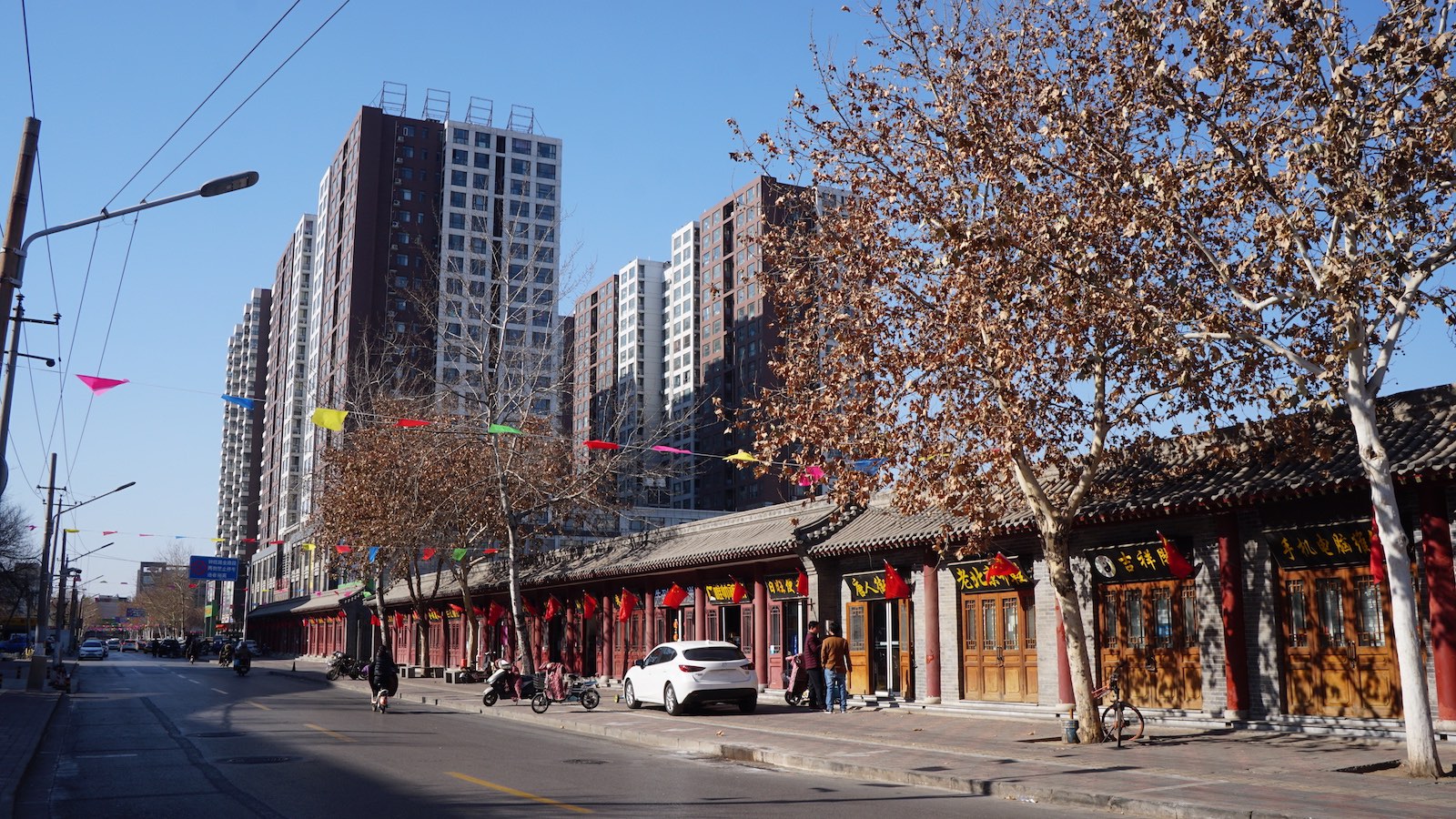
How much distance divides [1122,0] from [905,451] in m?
6.76

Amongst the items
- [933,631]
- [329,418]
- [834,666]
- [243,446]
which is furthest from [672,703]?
[243,446]

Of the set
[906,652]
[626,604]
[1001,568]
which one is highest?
[1001,568]

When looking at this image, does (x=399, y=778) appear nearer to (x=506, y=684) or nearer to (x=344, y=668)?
A: (x=506, y=684)

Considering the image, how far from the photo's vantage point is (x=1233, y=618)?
1836cm

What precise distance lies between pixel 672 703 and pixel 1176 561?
36.1 ft

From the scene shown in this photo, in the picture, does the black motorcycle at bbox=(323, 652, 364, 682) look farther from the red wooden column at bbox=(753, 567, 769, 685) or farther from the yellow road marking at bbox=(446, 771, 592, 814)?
the yellow road marking at bbox=(446, 771, 592, 814)

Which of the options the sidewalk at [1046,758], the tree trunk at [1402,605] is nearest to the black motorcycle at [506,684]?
the sidewalk at [1046,758]

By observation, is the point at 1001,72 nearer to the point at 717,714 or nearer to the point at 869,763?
the point at 869,763

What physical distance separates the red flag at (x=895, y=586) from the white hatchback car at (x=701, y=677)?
3417 millimetres

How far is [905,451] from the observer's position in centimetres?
1728

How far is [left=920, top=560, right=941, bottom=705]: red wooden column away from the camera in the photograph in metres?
→ 24.7

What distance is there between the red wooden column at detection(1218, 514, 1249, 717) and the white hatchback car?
10.1 m

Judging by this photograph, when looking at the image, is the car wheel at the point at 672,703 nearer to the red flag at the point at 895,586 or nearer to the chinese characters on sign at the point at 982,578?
the red flag at the point at 895,586

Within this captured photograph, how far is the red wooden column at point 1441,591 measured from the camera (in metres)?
15.2
